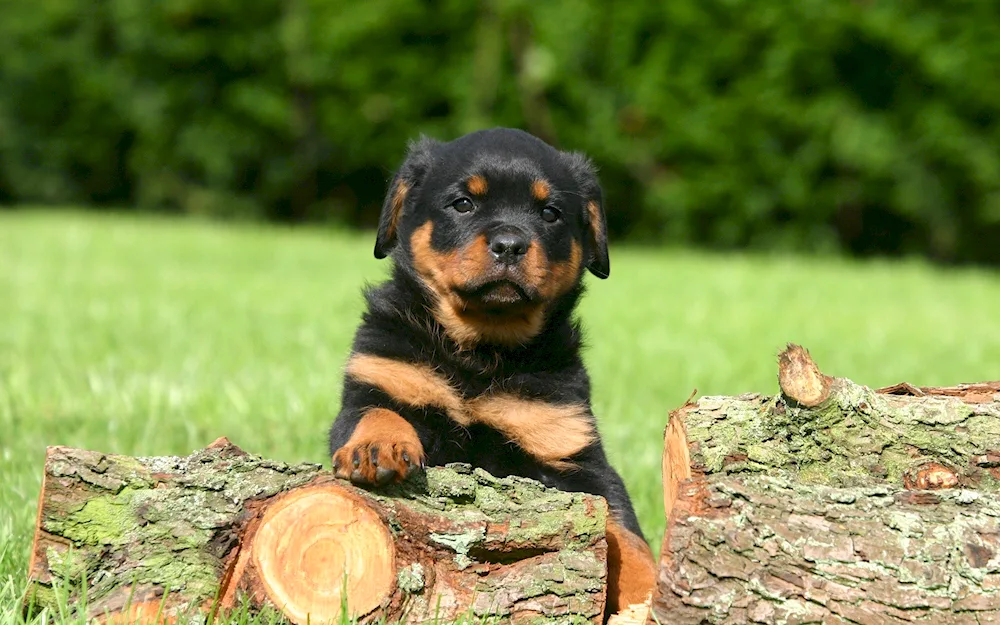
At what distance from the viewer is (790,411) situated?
7.46 feet

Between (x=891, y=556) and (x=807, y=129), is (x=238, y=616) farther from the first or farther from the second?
(x=807, y=129)

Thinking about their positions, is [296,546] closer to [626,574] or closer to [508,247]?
[626,574]

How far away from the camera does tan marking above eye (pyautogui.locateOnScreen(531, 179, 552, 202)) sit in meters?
3.07

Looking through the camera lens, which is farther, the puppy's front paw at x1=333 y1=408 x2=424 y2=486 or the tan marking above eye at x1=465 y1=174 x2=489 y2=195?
the tan marking above eye at x1=465 y1=174 x2=489 y2=195

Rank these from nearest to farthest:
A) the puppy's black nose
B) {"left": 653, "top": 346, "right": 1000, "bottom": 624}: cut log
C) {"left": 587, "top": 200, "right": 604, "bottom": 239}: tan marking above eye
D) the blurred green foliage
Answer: {"left": 653, "top": 346, "right": 1000, "bottom": 624}: cut log < the puppy's black nose < {"left": 587, "top": 200, "right": 604, "bottom": 239}: tan marking above eye < the blurred green foliage

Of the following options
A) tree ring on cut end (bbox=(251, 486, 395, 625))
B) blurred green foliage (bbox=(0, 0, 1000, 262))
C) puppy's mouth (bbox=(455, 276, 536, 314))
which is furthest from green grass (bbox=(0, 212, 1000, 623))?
blurred green foliage (bbox=(0, 0, 1000, 262))

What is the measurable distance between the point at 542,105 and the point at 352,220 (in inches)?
136

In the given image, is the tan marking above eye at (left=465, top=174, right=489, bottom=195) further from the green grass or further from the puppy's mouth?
the green grass

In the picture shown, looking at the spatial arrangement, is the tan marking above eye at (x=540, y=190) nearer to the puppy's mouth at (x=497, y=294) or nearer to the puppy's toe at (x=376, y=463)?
the puppy's mouth at (x=497, y=294)

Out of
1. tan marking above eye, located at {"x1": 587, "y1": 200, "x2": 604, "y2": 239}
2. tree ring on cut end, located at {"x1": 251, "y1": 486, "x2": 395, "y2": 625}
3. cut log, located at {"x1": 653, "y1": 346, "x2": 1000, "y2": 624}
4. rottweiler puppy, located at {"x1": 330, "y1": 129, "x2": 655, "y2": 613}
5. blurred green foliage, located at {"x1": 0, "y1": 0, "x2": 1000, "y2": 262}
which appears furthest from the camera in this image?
blurred green foliage, located at {"x1": 0, "y1": 0, "x2": 1000, "y2": 262}

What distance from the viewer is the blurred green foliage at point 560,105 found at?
12125mm

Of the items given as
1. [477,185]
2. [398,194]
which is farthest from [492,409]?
[398,194]

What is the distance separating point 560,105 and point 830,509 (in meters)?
11.6

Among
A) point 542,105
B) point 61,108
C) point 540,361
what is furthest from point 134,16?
point 540,361
